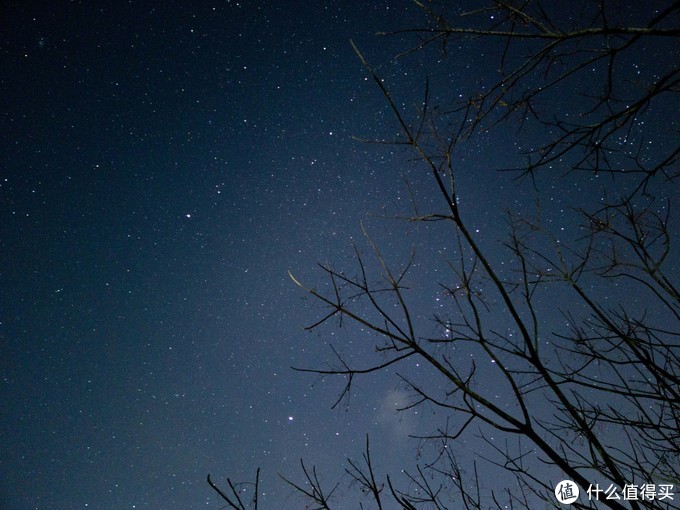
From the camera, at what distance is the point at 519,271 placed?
2389 mm

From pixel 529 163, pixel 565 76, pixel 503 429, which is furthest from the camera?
pixel 529 163

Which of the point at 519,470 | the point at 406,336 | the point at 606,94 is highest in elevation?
the point at 606,94

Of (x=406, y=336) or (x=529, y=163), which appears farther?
(x=529, y=163)

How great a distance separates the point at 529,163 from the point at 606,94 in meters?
0.46

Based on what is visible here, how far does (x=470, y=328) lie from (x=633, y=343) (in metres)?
1.15

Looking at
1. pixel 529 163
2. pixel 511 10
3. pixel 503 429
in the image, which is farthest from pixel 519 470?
pixel 511 10

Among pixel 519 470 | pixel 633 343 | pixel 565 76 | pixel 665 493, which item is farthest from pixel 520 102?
pixel 665 493

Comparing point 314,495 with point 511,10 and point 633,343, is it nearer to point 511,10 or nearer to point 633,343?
point 633,343

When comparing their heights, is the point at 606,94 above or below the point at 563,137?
above

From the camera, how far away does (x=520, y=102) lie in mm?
1861

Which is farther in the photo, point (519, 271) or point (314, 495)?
point (519, 271)

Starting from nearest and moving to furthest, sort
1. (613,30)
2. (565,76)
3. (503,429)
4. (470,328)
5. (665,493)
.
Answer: (613,30) < (503,429) < (565,76) < (470,328) < (665,493)

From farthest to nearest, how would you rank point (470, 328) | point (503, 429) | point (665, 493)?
1. point (665, 493)
2. point (470, 328)
3. point (503, 429)

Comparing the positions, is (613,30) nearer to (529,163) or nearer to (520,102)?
(520,102)
